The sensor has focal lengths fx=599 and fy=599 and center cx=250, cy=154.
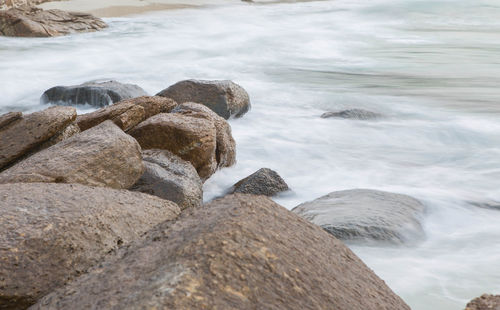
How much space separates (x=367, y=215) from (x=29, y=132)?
231 centimetres

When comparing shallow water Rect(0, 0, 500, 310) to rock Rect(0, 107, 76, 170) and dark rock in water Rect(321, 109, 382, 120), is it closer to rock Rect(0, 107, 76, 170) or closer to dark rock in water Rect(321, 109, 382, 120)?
dark rock in water Rect(321, 109, 382, 120)

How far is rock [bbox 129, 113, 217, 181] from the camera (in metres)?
4.33

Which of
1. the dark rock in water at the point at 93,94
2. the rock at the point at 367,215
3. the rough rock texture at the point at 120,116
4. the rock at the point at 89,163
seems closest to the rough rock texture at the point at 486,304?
the rock at the point at 367,215

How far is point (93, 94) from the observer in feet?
22.1

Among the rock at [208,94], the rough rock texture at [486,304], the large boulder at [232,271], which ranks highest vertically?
the large boulder at [232,271]

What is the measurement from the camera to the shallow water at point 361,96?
3.79m

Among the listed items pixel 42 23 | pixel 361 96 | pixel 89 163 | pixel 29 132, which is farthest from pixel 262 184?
pixel 42 23

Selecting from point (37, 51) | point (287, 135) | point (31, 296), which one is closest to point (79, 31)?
point (37, 51)

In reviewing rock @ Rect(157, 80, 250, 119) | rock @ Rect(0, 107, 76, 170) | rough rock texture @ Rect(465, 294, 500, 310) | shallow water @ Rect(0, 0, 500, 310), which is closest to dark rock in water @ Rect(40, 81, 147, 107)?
shallow water @ Rect(0, 0, 500, 310)

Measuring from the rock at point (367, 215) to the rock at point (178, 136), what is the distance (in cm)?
91

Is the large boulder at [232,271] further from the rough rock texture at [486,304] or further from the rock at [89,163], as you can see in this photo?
the rock at [89,163]

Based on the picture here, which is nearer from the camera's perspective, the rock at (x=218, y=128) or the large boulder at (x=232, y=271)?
the large boulder at (x=232, y=271)

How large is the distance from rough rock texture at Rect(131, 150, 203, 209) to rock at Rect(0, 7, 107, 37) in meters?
9.66

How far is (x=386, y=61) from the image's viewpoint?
430 inches
